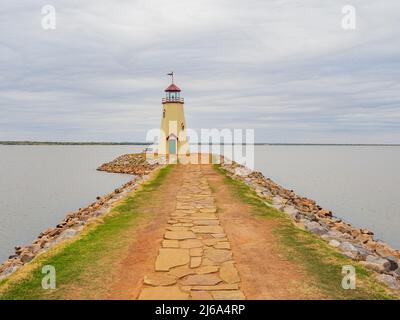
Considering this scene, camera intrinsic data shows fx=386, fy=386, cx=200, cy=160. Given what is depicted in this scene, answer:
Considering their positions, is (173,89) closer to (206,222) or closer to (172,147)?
(172,147)

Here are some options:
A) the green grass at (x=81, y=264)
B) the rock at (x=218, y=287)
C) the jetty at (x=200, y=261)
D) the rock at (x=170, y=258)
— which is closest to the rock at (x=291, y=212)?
the jetty at (x=200, y=261)

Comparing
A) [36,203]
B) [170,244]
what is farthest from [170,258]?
[36,203]

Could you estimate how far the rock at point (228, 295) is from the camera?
226 inches

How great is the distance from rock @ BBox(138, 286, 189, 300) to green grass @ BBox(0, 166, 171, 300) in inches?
30.9

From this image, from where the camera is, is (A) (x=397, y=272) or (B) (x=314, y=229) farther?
(B) (x=314, y=229)

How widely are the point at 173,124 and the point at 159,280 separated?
3405cm

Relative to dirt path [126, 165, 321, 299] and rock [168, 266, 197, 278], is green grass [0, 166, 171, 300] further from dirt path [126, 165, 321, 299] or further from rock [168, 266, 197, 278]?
rock [168, 266, 197, 278]

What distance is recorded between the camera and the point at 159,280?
6426 mm

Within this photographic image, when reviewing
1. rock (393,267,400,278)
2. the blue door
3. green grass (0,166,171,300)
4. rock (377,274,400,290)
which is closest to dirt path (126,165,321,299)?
green grass (0,166,171,300)

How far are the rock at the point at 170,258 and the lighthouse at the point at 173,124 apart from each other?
32.3 m

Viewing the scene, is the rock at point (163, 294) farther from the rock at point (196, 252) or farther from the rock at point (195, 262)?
the rock at point (196, 252)

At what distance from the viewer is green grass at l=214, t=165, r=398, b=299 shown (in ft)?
19.8
